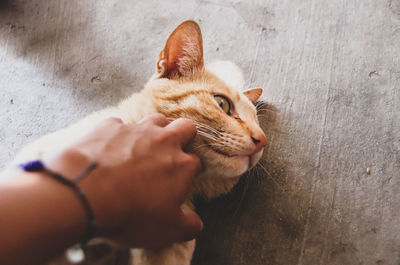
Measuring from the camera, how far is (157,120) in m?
0.93

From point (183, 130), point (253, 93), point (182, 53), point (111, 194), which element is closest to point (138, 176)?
point (111, 194)

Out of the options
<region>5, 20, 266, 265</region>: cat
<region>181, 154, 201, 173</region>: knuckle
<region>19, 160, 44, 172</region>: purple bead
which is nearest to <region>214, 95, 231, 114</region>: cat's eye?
<region>5, 20, 266, 265</region>: cat

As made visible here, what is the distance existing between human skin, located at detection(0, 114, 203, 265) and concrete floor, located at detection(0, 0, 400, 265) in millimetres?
541

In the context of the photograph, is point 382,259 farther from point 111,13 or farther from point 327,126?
point 111,13

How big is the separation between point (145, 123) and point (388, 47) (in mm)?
1589

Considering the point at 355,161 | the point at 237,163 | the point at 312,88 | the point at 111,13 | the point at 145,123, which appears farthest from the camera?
the point at 111,13

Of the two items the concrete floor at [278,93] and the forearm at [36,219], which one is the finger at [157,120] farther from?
the concrete floor at [278,93]

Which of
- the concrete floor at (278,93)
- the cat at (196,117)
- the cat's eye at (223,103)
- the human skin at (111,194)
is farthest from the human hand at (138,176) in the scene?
the concrete floor at (278,93)

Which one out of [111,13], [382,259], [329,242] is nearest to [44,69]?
[111,13]

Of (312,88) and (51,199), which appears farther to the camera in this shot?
(312,88)

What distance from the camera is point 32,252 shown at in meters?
0.57

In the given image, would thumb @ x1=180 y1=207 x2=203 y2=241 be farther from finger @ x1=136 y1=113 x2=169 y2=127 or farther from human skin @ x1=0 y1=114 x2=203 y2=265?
finger @ x1=136 y1=113 x2=169 y2=127

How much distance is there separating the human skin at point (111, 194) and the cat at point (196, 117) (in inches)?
4.2

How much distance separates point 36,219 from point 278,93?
134cm
